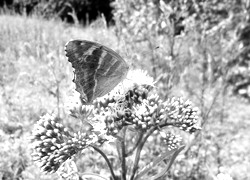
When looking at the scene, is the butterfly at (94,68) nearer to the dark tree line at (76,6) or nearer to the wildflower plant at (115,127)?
the wildflower plant at (115,127)

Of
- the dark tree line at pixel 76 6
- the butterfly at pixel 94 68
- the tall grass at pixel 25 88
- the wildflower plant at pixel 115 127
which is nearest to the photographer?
the wildflower plant at pixel 115 127

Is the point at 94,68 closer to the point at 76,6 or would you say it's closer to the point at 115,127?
the point at 115,127

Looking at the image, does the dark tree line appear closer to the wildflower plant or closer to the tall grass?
the tall grass

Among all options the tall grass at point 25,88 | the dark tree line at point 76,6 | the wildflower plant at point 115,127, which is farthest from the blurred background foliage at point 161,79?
the dark tree line at point 76,6

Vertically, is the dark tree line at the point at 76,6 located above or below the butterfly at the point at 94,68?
above

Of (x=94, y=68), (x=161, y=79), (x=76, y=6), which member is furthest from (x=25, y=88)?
(x=76, y=6)

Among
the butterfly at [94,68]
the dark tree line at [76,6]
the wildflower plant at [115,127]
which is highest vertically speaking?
the dark tree line at [76,6]

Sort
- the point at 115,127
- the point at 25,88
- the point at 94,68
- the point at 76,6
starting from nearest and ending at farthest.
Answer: the point at 115,127, the point at 94,68, the point at 25,88, the point at 76,6
